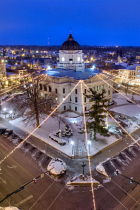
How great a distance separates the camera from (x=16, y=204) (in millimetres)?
17141

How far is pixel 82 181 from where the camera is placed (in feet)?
63.6

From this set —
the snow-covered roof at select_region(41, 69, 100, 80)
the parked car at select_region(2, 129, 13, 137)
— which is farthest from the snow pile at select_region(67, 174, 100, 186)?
the snow-covered roof at select_region(41, 69, 100, 80)

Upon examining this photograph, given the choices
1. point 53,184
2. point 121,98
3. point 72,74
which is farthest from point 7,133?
point 121,98

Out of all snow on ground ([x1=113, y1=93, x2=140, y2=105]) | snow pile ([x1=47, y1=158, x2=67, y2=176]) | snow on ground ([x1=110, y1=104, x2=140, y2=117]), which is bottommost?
snow pile ([x1=47, y1=158, x2=67, y2=176])

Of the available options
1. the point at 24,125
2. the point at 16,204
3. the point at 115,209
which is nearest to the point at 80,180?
the point at 115,209

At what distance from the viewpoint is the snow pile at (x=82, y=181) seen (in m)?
19.3

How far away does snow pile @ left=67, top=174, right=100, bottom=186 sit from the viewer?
760 inches

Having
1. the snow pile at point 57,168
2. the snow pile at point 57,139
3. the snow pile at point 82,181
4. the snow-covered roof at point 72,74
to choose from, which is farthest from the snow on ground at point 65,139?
the snow-covered roof at point 72,74

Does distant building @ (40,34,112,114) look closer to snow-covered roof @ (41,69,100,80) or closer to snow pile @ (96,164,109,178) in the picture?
snow-covered roof @ (41,69,100,80)

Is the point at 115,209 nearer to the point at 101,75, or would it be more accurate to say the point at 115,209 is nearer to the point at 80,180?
the point at 80,180

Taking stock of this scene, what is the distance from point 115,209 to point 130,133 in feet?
50.3

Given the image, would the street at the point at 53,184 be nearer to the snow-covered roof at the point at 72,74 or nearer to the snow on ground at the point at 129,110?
the snow on ground at the point at 129,110

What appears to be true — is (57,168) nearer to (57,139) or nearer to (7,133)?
(57,139)

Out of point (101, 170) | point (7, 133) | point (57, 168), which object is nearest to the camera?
point (57, 168)
